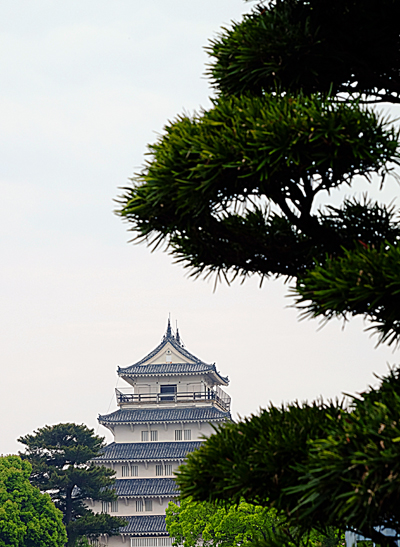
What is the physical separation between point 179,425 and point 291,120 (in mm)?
43162

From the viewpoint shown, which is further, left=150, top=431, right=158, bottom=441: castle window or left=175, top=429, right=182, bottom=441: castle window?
left=150, top=431, right=158, bottom=441: castle window

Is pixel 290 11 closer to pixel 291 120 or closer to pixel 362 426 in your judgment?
pixel 291 120

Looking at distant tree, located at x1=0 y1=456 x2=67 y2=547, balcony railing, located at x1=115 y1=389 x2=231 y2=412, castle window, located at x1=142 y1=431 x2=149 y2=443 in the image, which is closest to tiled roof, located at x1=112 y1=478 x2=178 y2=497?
castle window, located at x1=142 y1=431 x2=149 y2=443

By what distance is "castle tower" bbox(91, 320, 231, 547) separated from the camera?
41406 mm

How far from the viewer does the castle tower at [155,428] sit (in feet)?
136

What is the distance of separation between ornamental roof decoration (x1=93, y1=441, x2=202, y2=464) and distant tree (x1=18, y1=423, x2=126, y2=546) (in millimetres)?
5893

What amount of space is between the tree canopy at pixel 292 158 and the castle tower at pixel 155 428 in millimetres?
36559

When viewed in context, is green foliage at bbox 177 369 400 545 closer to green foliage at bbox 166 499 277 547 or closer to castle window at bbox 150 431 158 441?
green foliage at bbox 166 499 277 547

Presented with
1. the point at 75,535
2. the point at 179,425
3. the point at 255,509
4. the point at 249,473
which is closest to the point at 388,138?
the point at 249,473

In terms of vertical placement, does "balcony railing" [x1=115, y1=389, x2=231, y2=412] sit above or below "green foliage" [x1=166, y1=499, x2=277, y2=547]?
above

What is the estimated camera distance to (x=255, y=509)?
23.2 metres

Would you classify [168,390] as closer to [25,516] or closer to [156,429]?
[156,429]

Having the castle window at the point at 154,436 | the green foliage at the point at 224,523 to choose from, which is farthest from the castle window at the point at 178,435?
the green foliage at the point at 224,523

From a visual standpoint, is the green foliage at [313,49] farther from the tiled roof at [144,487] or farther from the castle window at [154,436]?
the castle window at [154,436]
